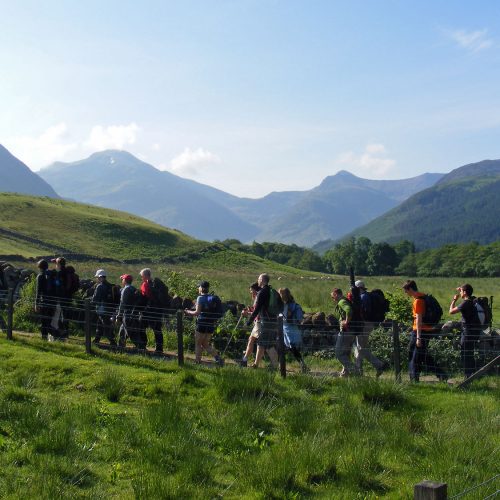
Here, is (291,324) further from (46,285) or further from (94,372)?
(46,285)

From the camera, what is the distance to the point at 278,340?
40.1 ft

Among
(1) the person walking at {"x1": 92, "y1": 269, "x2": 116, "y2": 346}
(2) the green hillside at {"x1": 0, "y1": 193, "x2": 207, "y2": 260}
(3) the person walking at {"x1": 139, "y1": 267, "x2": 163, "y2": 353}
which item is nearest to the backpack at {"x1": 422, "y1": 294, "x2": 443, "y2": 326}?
(3) the person walking at {"x1": 139, "y1": 267, "x2": 163, "y2": 353}

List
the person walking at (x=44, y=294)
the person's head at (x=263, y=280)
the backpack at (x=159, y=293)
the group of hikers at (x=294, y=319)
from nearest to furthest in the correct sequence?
the group of hikers at (x=294, y=319) → the person's head at (x=263, y=280) → the person walking at (x=44, y=294) → the backpack at (x=159, y=293)

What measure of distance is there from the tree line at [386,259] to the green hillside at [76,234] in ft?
68.5

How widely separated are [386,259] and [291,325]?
109036 millimetres

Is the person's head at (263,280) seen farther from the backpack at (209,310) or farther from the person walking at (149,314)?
the person walking at (149,314)

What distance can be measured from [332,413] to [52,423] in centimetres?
404

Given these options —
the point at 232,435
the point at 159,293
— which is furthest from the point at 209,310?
the point at 232,435

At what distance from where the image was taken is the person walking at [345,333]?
12555mm

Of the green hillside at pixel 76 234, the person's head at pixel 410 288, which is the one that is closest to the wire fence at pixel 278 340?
the person's head at pixel 410 288

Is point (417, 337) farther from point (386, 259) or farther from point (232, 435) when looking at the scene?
point (386, 259)

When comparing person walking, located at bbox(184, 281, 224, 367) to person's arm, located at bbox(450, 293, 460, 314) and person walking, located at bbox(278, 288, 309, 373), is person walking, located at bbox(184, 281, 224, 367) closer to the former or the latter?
person walking, located at bbox(278, 288, 309, 373)

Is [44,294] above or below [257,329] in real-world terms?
above

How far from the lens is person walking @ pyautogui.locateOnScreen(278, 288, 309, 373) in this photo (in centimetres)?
1273
